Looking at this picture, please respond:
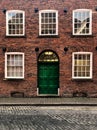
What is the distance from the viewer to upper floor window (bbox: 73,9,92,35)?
2569 centimetres

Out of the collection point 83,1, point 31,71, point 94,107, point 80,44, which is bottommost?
point 94,107

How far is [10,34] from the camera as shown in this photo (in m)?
25.9

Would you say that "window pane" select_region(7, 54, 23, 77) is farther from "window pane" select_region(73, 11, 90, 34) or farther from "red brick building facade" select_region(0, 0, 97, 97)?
"window pane" select_region(73, 11, 90, 34)

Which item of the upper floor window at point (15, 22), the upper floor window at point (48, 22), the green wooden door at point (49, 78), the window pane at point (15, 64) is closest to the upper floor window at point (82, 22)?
the upper floor window at point (48, 22)

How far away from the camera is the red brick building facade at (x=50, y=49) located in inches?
1008

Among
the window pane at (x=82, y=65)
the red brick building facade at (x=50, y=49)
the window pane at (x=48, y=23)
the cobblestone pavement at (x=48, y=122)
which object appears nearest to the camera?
the cobblestone pavement at (x=48, y=122)

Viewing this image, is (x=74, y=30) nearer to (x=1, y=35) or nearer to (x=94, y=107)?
(x=1, y=35)

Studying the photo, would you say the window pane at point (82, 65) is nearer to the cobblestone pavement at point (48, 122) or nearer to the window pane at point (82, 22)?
the window pane at point (82, 22)

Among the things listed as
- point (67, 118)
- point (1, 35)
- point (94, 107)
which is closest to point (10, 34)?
point (1, 35)

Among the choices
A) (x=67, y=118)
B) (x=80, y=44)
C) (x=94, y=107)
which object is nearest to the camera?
(x=67, y=118)

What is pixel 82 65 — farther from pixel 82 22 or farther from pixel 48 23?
pixel 48 23

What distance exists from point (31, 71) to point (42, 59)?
115 centimetres

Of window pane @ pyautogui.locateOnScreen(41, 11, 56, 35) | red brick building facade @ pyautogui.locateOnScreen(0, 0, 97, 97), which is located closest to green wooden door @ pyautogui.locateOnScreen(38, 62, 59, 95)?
red brick building facade @ pyautogui.locateOnScreen(0, 0, 97, 97)

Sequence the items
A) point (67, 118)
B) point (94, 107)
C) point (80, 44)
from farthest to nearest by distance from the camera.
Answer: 1. point (80, 44)
2. point (94, 107)
3. point (67, 118)
